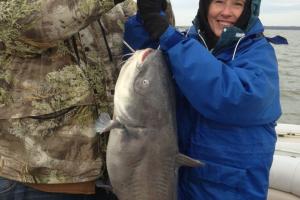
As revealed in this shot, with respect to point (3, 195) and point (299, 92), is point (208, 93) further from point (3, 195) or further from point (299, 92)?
point (299, 92)

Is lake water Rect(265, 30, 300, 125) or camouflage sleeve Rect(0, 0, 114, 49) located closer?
camouflage sleeve Rect(0, 0, 114, 49)

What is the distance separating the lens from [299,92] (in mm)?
16656

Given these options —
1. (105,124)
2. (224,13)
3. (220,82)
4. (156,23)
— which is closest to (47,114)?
(105,124)

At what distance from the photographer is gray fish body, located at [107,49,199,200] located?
111 inches

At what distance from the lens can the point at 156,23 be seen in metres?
2.87

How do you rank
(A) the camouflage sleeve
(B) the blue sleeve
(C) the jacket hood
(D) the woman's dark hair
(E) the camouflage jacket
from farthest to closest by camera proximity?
(D) the woman's dark hair
(C) the jacket hood
(E) the camouflage jacket
(B) the blue sleeve
(A) the camouflage sleeve

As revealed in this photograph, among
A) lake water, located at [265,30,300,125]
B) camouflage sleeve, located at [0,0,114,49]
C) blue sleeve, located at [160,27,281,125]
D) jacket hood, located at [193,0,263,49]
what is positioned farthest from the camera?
lake water, located at [265,30,300,125]

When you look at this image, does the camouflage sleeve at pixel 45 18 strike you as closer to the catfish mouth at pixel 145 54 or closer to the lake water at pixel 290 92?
the catfish mouth at pixel 145 54

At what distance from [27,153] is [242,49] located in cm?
138

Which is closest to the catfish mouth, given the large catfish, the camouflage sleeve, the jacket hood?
the large catfish

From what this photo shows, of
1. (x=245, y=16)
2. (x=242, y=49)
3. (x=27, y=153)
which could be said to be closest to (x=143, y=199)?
(x=27, y=153)

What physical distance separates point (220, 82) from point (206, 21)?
0.76 meters

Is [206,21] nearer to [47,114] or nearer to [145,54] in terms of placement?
[145,54]

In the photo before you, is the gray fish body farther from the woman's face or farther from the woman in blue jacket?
the woman's face
